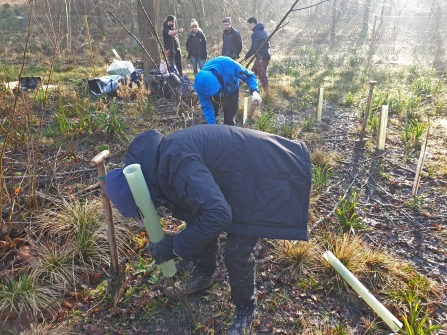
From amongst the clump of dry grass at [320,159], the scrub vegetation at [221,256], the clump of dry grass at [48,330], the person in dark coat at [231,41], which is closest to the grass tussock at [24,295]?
the scrub vegetation at [221,256]

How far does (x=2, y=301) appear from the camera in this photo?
7.44ft

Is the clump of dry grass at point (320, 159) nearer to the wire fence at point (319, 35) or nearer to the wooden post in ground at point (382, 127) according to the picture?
the wooden post in ground at point (382, 127)

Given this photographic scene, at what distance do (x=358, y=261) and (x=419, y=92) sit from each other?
267 inches

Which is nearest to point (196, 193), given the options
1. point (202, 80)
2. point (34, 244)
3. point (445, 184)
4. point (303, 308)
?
point (303, 308)

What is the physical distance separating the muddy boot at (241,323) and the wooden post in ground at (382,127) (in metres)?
3.72

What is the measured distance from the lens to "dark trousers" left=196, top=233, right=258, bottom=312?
79.1 inches

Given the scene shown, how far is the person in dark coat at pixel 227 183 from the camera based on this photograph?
5.66 feet

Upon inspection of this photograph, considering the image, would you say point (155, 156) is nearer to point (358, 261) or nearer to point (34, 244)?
point (34, 244)

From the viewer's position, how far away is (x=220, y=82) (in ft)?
13.0

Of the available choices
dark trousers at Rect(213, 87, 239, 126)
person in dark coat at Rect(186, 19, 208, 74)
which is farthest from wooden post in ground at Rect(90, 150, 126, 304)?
person in dark coat at Rect(186, 19, 208, 74)

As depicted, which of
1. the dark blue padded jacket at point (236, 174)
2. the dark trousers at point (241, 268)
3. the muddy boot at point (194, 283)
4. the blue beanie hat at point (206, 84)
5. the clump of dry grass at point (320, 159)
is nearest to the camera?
the dark blue padded jacket at point (236, 174)

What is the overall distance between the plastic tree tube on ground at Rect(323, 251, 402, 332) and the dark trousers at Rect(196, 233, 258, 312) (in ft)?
2.60

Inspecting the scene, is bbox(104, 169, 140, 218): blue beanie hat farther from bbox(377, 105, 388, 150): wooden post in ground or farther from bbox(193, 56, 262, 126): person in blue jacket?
bbox(377, 105, 388, 150): wooden post in ground

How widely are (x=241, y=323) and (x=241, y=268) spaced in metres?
0.44
